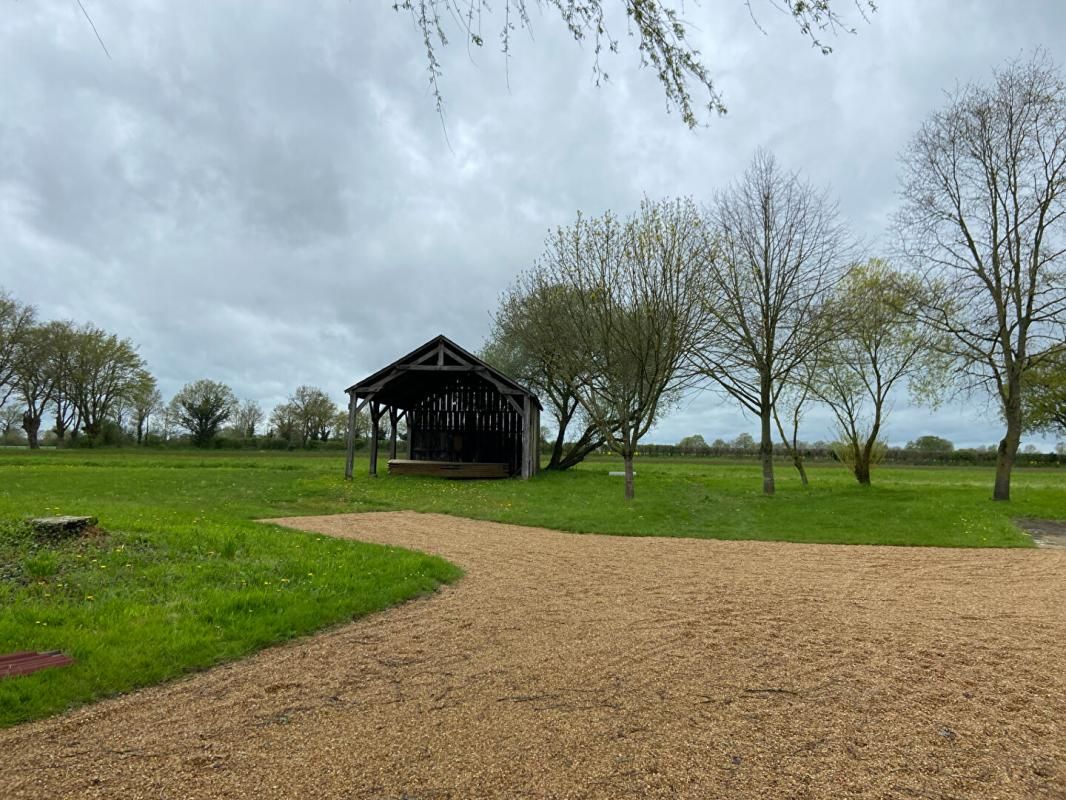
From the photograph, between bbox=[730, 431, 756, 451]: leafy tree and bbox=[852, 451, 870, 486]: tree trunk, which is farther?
bbox=[730, 431, 756, 451]: leafy tree

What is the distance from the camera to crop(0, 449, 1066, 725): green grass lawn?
15.2 feet

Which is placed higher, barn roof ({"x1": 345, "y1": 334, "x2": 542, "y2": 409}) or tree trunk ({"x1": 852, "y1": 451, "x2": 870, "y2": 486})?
barn roof ({"x1": 345, "y1": 334, "x2": 542, "y2": 409})

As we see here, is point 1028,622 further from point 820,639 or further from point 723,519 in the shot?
point 723,519

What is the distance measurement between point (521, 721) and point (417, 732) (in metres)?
0.59

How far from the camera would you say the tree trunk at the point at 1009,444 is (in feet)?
58.5

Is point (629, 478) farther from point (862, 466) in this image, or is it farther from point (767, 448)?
point (862, 466)

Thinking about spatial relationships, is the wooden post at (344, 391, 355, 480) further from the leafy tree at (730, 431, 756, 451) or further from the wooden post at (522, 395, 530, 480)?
the leafy tree at (730, 431, 756, 451)

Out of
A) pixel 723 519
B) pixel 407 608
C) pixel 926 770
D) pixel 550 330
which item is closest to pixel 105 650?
pixel 407 608

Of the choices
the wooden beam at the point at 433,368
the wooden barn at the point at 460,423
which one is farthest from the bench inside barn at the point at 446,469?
the wooden beam at the point at 433,368

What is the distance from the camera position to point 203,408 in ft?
187

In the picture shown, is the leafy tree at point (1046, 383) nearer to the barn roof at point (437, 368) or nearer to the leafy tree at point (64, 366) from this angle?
the barn roof at point (437, 368)

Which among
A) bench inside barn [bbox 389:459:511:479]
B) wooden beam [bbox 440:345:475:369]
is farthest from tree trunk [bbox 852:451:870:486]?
wooden beam [bbox 440:345:475:369]

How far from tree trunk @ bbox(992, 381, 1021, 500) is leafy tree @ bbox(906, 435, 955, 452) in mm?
44598

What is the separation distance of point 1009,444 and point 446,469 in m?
19.1
